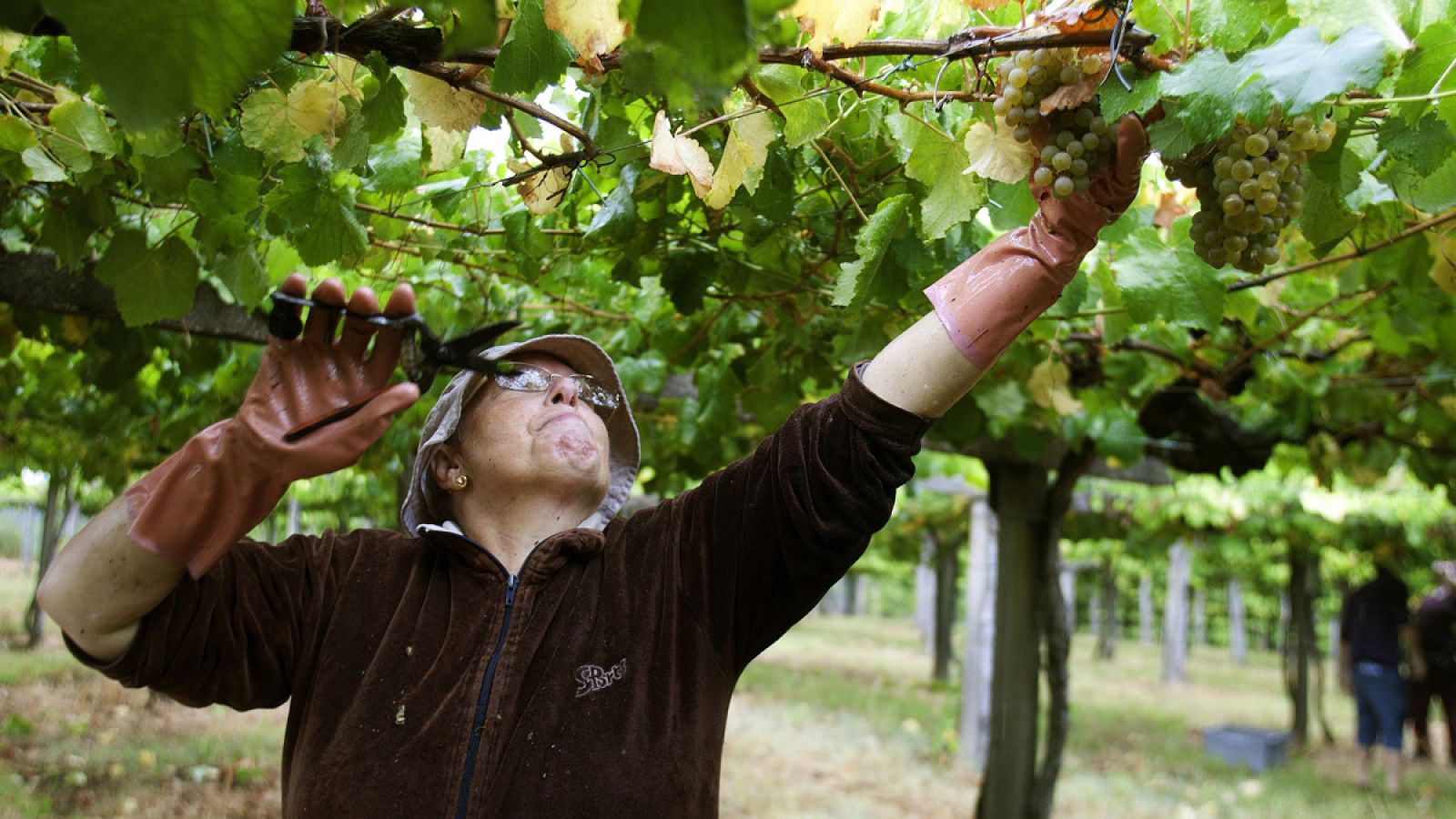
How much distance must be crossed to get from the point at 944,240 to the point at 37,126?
140 centimetres

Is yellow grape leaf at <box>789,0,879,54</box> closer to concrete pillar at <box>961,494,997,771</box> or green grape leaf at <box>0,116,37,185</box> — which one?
green grape leaf at <box>0,116,37,185</box>

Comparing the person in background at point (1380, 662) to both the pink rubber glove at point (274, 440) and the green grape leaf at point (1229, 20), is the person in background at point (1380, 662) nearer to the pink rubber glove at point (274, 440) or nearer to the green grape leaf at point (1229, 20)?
the green grape leaf at point (1229, 20)

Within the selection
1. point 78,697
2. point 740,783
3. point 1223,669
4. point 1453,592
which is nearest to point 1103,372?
point 740,783

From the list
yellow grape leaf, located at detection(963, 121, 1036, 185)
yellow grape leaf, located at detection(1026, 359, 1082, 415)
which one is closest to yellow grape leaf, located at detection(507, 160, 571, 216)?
yellow grape leaf, located at detection(963, 121, 1036, 185)

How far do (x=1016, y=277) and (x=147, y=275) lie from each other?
152 cm

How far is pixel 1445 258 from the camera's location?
5.73 ft

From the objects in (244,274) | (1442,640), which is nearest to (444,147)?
(244,274)

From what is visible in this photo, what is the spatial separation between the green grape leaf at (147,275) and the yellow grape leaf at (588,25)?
1.09m

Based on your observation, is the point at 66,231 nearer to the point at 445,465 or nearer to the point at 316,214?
the point at 316,214

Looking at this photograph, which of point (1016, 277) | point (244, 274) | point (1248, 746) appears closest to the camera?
point (1016, 277)

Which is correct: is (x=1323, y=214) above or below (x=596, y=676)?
above

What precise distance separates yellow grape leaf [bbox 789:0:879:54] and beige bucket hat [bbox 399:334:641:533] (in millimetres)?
755

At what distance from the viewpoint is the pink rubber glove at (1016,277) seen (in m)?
1.25

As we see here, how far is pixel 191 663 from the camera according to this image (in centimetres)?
151
